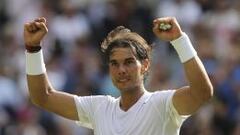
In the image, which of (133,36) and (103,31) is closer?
(133,36)

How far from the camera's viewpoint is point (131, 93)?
6.79 meters

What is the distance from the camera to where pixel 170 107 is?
6523 millimetres

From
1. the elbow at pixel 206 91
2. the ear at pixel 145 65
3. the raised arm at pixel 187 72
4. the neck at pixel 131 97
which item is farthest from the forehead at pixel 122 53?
the elbow at pixel 206 91

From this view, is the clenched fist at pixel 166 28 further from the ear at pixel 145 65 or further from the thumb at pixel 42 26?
the thumb at pixel 42 26

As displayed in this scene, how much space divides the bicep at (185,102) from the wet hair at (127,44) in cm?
46

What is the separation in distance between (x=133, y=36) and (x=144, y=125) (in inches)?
26.2

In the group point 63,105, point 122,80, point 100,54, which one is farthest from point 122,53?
point 100,54

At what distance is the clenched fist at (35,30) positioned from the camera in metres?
6.84

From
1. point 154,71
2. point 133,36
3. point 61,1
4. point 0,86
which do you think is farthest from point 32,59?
point 61,1

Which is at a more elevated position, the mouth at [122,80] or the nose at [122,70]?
the nose at [122,70]

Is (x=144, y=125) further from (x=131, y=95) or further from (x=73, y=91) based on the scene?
(x=73, y=91)

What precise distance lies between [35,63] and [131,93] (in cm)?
77

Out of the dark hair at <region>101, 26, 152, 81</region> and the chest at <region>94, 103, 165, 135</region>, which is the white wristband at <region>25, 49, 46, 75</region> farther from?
the chest at <region>94, 103, 165, 135</region>

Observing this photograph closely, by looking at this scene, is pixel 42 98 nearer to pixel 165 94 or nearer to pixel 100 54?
pixel 165 94
